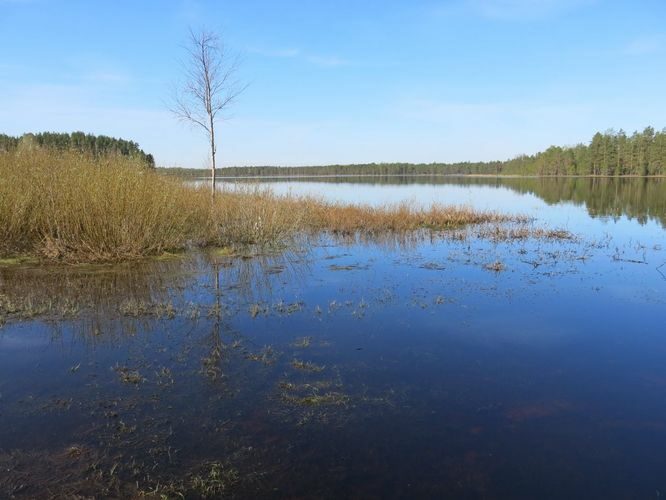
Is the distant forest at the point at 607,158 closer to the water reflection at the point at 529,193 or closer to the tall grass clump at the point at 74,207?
the water reflection at the point at 529,193

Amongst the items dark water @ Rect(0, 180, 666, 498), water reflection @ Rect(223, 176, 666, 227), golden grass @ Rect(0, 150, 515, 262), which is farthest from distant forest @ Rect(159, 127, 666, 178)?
dark water @ Rect(0, 180, 666, 498)

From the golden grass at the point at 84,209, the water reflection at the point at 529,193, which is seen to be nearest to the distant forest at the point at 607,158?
the water reflection at the point at 529,193

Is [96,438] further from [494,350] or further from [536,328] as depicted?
[536,328]

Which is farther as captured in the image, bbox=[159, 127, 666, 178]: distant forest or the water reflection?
bbox=[159, 127, 666, 178]: distant forest

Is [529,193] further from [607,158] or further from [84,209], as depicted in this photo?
[607,158]

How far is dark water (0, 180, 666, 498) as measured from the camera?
3.45 metres

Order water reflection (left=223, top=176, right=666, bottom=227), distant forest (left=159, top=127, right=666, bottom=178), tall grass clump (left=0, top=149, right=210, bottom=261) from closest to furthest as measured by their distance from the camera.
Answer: tall grass clump (left=0, top=149, right=210, bottom=261) < water reflection (left=223, top=176, right=666, bottom=227) < distant forest (left=159, top=127, right=666, bottom=178)

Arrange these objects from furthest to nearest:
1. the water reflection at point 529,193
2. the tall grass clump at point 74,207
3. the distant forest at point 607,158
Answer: the distant forest at point 607,158
the water reflection at point 529,193
the tall grass clump at point 74,207

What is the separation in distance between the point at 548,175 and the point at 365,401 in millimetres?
109168

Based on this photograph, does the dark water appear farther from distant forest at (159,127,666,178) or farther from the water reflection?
distant forest at (159,127,666,178)

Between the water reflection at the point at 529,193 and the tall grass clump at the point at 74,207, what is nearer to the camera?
the tall grass clump at the point at 74,207

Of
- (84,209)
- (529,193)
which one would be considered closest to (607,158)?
(529,193)

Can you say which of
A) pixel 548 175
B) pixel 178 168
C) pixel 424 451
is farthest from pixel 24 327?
pixel 548 175

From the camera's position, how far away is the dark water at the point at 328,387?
3449mm
